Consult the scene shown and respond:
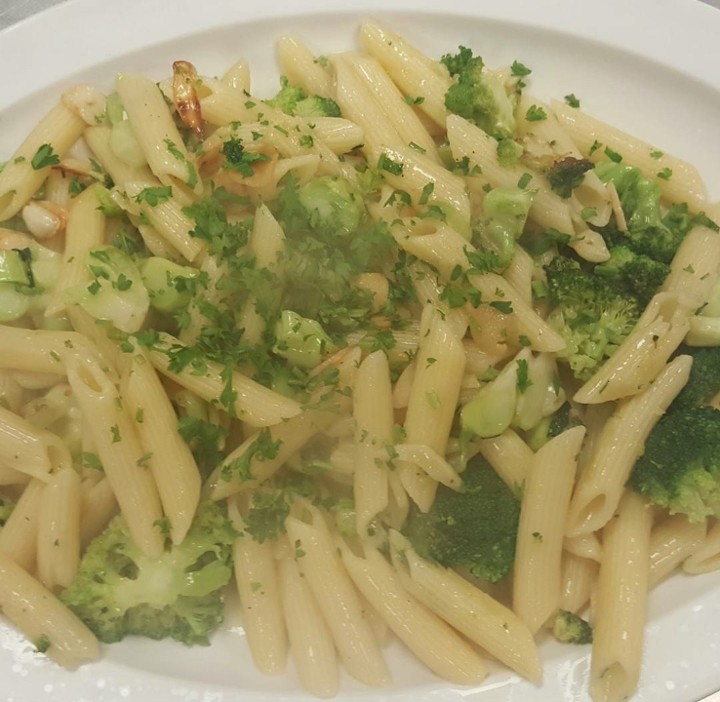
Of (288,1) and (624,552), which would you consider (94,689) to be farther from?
(288,1)

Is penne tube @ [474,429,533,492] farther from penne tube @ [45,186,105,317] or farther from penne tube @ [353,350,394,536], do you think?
penne tube @ [45,186,105,317]

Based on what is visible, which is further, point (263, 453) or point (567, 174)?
point (567, 174)

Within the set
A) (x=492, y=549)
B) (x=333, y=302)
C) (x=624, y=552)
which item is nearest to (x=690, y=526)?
(x=624, y=552)

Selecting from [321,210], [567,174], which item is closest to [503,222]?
[567,174]

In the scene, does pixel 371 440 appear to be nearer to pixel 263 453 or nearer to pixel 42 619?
pixel 263 453

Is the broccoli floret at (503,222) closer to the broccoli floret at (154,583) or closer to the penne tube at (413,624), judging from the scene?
the penne tube at (413,624)
